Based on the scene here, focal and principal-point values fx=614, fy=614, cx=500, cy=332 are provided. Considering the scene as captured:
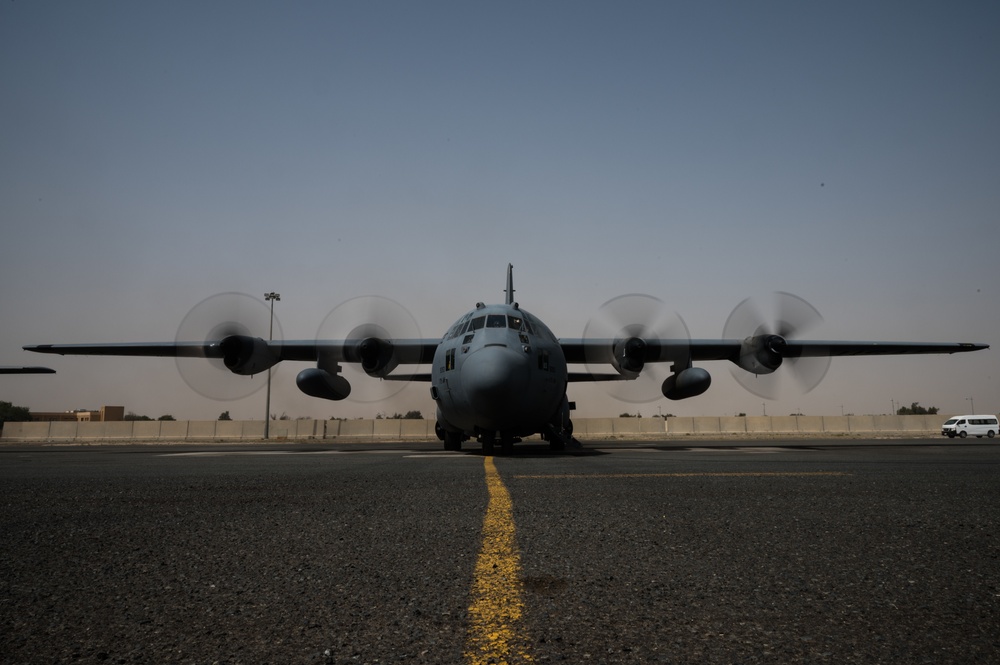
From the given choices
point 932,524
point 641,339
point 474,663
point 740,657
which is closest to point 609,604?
point 740,657

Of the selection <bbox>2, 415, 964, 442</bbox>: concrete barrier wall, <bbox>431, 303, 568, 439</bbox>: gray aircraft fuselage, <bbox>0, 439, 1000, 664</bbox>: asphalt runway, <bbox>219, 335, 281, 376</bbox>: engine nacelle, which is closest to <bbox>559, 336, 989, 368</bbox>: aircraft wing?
<bbox>431, 303, 568, 439</bbox>: gray aircraft fuselage

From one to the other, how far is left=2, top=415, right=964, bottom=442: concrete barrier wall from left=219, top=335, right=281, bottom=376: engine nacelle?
2376 centimetres

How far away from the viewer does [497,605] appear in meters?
2.19

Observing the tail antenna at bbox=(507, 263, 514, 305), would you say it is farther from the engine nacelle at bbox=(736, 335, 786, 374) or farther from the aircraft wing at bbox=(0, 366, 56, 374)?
the aircraft wing at bbox=(0, 366, 56, 374)

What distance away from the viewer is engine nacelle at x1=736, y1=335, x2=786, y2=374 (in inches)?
844

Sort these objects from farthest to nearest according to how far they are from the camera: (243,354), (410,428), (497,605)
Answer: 1. (410,428)
2. (243,354)
3. (497,605)

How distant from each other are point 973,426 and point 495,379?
41.6m

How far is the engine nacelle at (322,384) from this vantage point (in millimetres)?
20266

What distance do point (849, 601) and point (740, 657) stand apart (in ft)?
2.64

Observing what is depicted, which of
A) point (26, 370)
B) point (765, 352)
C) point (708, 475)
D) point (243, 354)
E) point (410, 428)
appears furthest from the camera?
point (410, 428)

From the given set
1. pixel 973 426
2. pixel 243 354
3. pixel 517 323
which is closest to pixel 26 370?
pixel 243 354

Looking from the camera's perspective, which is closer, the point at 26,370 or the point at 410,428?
the point at 26,370

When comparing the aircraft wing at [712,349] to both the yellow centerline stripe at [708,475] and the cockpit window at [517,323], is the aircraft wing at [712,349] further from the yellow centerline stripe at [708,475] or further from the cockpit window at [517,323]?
the yellow centerline stripe at [708,475]

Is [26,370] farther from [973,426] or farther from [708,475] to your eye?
[973,426]
